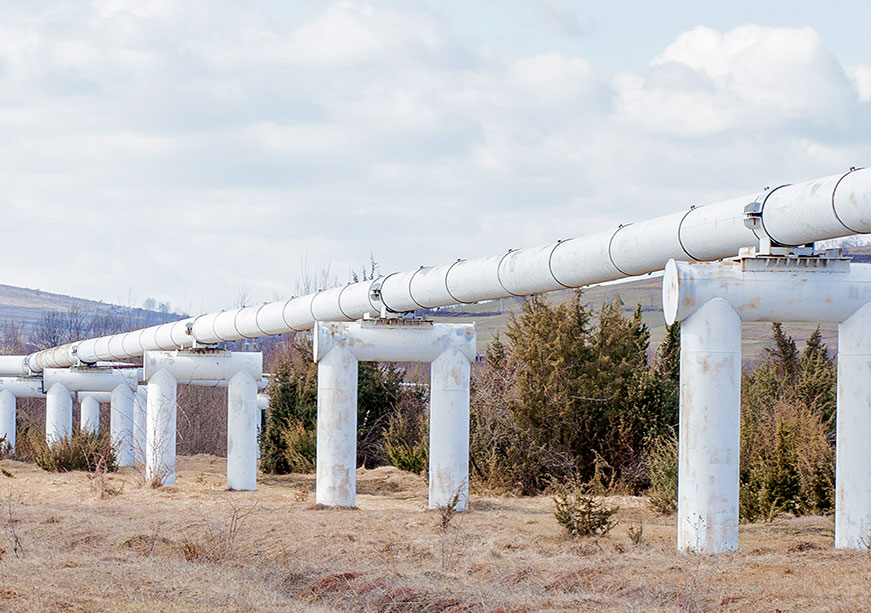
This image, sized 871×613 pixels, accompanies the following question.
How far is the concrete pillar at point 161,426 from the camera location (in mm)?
22750

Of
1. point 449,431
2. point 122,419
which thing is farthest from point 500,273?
point 122,419

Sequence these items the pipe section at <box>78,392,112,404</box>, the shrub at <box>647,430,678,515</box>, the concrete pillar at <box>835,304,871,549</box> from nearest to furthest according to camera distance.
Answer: the concrete pillar at <box>835,304,871,549</box> < the shrub at <box>647,430,678,515</box> < the pipe section at <box>78,392,112,404</box>

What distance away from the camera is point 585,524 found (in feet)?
43.9

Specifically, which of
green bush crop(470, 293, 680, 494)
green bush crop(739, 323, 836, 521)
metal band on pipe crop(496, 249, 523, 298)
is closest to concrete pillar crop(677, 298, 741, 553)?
metal band on pipe crop(496, 249, 523, 298)

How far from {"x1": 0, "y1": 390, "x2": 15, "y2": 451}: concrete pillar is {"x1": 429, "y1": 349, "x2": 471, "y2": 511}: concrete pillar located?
20.6 metres

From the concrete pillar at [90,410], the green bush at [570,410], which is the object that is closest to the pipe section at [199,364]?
the green bush at [570,410]

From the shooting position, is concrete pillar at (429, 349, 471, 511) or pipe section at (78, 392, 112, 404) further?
pipe section at (78, 392, 112, 404)

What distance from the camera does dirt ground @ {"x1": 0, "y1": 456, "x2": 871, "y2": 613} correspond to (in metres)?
8.98

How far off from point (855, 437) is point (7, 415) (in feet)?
92.4

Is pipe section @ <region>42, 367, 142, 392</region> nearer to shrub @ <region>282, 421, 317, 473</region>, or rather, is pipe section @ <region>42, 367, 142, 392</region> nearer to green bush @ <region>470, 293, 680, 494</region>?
shrub @ <region>282, 421, 317, 473</region>

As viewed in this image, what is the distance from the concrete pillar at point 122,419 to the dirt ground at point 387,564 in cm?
1278

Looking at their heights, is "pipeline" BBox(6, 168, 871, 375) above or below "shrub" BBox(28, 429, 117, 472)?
above

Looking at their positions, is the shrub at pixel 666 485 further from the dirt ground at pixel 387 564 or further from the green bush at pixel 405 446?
the green bush at pixel 405 446

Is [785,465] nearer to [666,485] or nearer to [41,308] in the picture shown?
[666,485]
